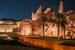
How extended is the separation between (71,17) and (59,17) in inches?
1063

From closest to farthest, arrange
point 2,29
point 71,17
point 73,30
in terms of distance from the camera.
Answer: point 73,30 → point 71,17 → point 2,29

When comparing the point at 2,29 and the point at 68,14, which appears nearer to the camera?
the point at 68,14

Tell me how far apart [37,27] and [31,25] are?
4.81 m

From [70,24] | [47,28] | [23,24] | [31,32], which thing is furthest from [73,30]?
[23,24]

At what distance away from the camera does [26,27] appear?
4311 inches

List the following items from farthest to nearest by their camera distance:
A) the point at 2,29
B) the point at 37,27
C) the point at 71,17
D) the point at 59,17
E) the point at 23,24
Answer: the point at 2,29
the point at 23,24
the point at 37,27
the point at 71,17
the point at 59,17

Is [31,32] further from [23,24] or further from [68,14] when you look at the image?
[68,14]

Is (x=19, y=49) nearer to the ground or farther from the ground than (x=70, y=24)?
nearer to the ground

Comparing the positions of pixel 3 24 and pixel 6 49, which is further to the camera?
pixel 3 24

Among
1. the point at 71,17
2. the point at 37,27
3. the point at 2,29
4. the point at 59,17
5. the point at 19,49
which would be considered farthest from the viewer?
the point at 2,29

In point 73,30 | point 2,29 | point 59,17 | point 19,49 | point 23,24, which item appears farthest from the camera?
point 2,29

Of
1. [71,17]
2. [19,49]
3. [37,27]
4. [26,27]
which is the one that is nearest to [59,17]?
[71,17]

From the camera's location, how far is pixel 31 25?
108m

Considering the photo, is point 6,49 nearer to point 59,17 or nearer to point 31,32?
point 59,17
